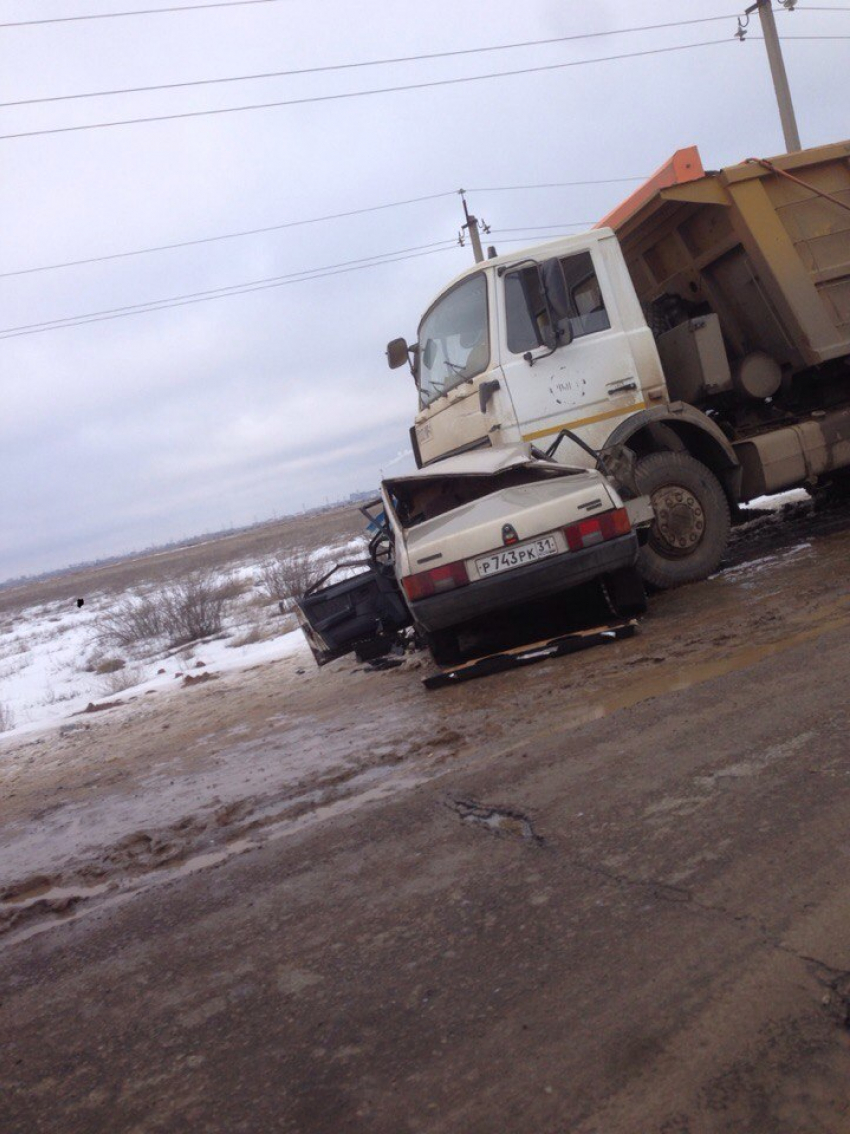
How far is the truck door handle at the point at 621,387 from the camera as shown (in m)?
7.17

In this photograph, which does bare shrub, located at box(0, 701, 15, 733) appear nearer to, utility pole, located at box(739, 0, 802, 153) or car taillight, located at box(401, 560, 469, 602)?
car taillight, located at box(401, 560, 469, 602)

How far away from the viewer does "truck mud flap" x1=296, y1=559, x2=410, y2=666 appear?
7.27 meters

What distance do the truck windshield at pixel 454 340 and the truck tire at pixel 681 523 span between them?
157cm

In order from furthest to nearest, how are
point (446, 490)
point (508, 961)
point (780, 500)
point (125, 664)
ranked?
point (125, 664) < point (780, 500) < point (446, 490) < point (508, 961)

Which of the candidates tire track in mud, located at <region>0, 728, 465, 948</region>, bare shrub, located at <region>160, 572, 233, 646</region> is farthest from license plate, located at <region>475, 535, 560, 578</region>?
bare shrub, located at <region>160, 572, 233, 646</region>

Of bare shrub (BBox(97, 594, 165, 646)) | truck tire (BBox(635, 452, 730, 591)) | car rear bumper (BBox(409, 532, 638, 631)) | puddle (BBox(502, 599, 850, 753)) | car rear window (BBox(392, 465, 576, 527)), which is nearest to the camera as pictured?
puddle (BBox(502, 599, 850, 753))

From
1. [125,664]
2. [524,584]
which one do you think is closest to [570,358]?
[524,584]

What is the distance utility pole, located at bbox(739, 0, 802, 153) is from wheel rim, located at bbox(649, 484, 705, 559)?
12656 mm

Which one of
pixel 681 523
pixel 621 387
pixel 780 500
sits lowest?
pixel 780 500

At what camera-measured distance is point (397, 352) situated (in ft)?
26.3

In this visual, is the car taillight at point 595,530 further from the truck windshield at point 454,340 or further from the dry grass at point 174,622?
the dry grass at point 174,622

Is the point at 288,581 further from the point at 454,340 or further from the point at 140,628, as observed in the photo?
the point at 454,340

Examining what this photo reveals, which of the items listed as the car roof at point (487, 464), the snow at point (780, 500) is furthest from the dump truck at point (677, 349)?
the snow at point (780, 500)

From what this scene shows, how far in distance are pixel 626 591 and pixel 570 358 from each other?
192 cm
